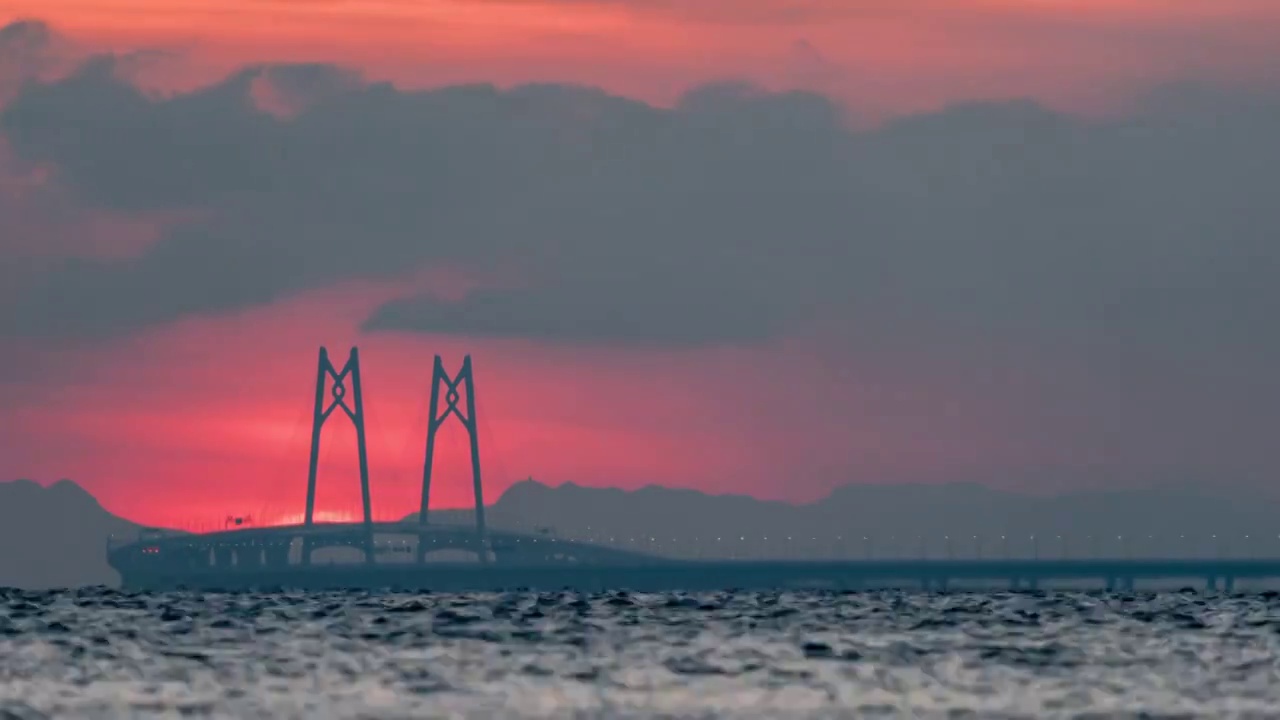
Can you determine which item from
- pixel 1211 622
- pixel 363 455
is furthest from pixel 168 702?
pixel 363 455

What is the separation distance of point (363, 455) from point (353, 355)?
31.6 feet

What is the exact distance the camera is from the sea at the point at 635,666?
48.4m

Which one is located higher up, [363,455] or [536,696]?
[363,455]

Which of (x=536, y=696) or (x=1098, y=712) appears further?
(x=536, y=696)

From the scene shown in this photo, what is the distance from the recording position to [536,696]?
51.8m

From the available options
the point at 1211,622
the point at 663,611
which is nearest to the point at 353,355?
the point at 663,611

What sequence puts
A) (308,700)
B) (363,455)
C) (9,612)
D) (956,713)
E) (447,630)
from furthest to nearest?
(363,455)
(9,612)
(447,630)
(308,700)
(956,713)

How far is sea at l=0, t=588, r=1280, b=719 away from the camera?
4841 centimetres

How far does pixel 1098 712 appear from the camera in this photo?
47.1m

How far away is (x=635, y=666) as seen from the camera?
6138 centimetres

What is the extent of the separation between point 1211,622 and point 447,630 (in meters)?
28.1

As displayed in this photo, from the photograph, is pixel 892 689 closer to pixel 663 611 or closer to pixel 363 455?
pixel 663 611

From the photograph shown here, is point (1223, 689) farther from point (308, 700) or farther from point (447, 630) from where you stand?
point (447, 630)

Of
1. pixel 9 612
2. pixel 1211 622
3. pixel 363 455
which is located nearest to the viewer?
pixel 1211 622
